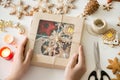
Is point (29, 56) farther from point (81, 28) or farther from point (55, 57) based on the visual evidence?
point (81, 28)

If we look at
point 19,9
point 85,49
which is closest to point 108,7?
point 85,49

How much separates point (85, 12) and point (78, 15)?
0.08 ft

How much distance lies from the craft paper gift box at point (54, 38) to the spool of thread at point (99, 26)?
0.14 feet

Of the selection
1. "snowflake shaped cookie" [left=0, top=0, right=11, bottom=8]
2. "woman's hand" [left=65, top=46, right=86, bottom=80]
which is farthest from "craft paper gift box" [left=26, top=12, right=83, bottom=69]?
"snowflake shaped cookie" [left=0, top=0, right=11, bottom=8]

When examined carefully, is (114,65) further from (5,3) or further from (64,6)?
(5,3)

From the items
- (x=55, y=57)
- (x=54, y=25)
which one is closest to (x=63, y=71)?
(x=55, y=57)

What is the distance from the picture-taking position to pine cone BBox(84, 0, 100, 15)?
89cm

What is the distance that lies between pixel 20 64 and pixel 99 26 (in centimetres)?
28

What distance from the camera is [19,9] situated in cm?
92

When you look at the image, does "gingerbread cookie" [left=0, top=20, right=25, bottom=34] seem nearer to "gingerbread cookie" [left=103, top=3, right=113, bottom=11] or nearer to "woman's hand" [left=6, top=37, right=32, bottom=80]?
"woman's hand" [left=6, top=37, right=32, bottom=80]

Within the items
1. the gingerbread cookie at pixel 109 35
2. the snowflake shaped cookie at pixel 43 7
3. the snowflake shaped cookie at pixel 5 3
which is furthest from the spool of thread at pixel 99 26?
the snowflake shaped cookie at pixel 5 3

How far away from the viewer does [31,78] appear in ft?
2.72

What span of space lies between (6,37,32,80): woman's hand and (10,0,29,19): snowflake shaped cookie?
0.40ft

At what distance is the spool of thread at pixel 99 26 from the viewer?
849 mm
